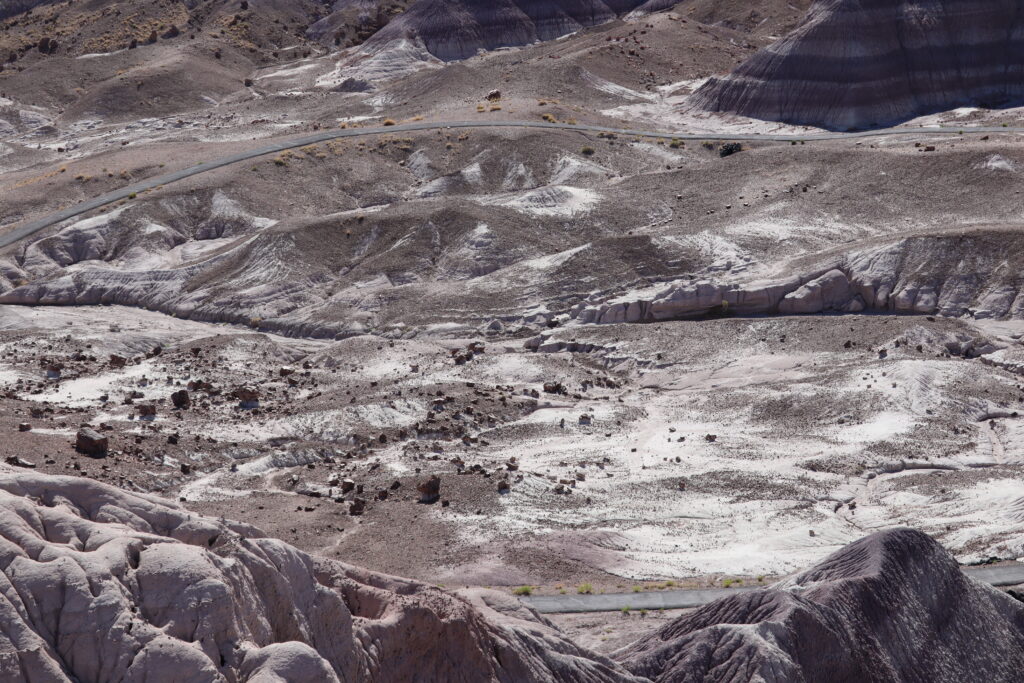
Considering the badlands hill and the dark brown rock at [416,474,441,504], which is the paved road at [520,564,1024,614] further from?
the dark brown rock at [416,474,441,504]

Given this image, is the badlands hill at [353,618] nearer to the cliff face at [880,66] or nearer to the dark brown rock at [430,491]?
the dark brown rock at [430,491]

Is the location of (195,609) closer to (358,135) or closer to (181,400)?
(181,400)

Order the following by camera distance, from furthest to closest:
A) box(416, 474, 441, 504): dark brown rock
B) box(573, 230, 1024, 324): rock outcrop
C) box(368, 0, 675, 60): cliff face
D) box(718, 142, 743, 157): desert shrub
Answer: box(368, 0, 675, 60): cliff face < box(718, 142, 743, 157): desert shrub < box(573, 230, 1024, 324): rock outcrop < box(416, 474, 441, 504): dark brown rock

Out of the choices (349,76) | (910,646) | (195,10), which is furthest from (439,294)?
(195,10)

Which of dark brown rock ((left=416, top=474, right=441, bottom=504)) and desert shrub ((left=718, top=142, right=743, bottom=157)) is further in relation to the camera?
desert shrub ((left=718, top=142, right=743, bottom=157))

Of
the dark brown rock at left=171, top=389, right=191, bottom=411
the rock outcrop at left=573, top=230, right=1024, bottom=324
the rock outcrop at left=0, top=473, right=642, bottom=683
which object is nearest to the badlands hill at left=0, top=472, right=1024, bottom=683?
the rock outcrop at left=0, top=473, right=642, bottom=683

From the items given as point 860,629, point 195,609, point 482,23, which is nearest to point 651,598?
point 860,629
